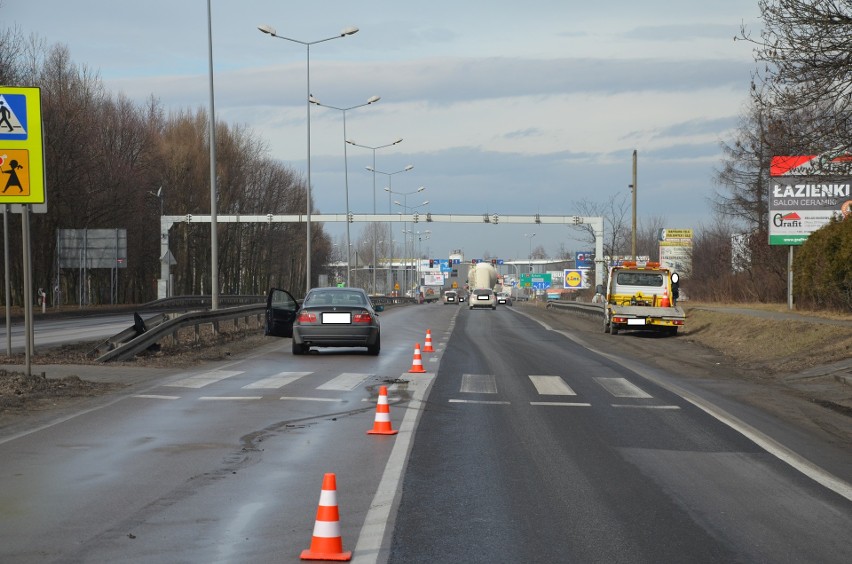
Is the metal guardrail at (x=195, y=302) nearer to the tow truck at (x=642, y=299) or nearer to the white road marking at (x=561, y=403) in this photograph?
the tow truck at (x=642, y=299)

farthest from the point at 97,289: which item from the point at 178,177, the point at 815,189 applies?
the point at 815,189

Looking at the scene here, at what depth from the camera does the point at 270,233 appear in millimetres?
85688

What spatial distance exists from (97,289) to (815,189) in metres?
42.0

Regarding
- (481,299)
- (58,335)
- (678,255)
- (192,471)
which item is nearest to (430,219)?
(481,299)

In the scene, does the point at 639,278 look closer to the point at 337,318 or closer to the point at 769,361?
the point at 769,361

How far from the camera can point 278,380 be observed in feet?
53.0

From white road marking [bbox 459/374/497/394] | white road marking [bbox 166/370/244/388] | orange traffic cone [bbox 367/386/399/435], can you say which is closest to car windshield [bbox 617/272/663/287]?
white road marking [bbox 459/374/497/394]

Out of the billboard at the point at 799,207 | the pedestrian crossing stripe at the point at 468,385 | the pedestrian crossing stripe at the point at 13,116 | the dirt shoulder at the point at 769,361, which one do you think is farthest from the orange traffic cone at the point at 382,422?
the billboard at the point at 799,207

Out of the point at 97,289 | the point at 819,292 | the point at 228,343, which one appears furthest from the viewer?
the point at 97,289

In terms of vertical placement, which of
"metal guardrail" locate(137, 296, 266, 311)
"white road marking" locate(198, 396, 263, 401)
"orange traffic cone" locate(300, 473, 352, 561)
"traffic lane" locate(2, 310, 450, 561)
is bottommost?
"metal guardrail" locate(137, 296, 266, 311)

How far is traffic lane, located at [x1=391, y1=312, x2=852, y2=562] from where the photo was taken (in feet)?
20.0

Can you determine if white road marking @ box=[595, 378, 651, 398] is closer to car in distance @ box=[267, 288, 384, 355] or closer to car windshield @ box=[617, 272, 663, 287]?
car in distance @ box=[267, 288, 384, 355]

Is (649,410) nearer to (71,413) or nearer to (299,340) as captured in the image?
(71,413)

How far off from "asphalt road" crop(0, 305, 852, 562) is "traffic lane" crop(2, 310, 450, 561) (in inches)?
1.1
